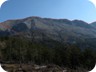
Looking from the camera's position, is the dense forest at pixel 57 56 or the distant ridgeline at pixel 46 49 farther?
the dense forest at pixel 57 56

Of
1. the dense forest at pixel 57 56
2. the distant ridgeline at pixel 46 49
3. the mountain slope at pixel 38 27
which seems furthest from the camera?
the dense forest at pixel 57 56

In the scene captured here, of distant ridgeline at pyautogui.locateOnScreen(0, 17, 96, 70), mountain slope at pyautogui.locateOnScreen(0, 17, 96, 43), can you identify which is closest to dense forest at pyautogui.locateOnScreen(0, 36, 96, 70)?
distant ridgeline at pyautogui.locateOnScreen(0, 17, 96, 70)

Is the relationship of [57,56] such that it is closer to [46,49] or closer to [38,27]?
[46,49]

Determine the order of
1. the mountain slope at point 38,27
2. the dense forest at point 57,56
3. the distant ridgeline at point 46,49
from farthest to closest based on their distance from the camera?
the dense forest at point 57,56, the distant ridgeline at point 46,49, the mountain slope at point 38,27

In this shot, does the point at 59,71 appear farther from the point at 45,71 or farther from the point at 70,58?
the point at 70,58

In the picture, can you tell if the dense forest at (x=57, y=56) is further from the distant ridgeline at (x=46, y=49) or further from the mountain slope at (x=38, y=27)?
the mountain slope at (x=38, y=27)

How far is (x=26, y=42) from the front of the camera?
2003 cm

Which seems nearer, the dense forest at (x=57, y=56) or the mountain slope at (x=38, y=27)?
the mountain slope at (x=38, y=27)

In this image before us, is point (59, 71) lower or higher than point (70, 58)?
higher

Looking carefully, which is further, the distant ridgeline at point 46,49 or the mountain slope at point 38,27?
the distant ridgeline at point 46,49

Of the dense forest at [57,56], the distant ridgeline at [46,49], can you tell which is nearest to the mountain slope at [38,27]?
the distant ridgeline at [46,49]

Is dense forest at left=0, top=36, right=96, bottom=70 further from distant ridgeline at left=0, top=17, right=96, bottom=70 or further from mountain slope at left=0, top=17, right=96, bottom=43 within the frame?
mountain slope at left=0, top=17, right=96, bottom=43

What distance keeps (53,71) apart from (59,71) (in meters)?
0.14

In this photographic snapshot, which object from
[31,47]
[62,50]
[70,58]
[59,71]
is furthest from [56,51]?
[59,71]
